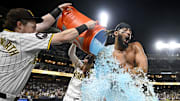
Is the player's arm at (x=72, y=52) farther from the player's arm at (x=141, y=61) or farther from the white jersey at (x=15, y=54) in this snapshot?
the white jersey at (x=15, y=54)

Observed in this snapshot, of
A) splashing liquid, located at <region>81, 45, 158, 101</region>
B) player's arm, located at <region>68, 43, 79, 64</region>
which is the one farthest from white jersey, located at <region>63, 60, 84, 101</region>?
splashing liquid, located at <region>81, 45, 158, 101</region>

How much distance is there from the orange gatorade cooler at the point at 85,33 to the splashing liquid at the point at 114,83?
7.1 inches

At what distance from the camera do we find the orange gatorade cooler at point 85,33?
1860 mm

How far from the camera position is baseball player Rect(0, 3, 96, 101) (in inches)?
52.7

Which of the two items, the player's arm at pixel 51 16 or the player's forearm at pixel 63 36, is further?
the player's arm at pixel 51 16

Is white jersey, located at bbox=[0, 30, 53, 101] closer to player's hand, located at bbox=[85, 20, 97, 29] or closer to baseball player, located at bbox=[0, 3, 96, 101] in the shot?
baseball player, located at bbox=[0, 3, 96, 101]

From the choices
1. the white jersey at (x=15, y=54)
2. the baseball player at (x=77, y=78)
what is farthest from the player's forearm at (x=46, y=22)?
the baseball player at (x=77, y=78)

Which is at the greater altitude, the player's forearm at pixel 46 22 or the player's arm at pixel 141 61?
the player's forearm at pixel 46 22

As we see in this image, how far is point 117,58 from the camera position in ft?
7.15

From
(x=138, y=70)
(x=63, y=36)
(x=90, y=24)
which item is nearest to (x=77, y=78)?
(x=138, y=70)

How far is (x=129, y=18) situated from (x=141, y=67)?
210 inches

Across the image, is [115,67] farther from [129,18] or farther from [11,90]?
[129,18]

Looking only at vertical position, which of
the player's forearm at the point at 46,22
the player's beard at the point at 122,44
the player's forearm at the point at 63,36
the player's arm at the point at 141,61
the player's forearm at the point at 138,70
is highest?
the player's forearm at the point at 46,22

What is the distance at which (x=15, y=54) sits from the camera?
1.35m
